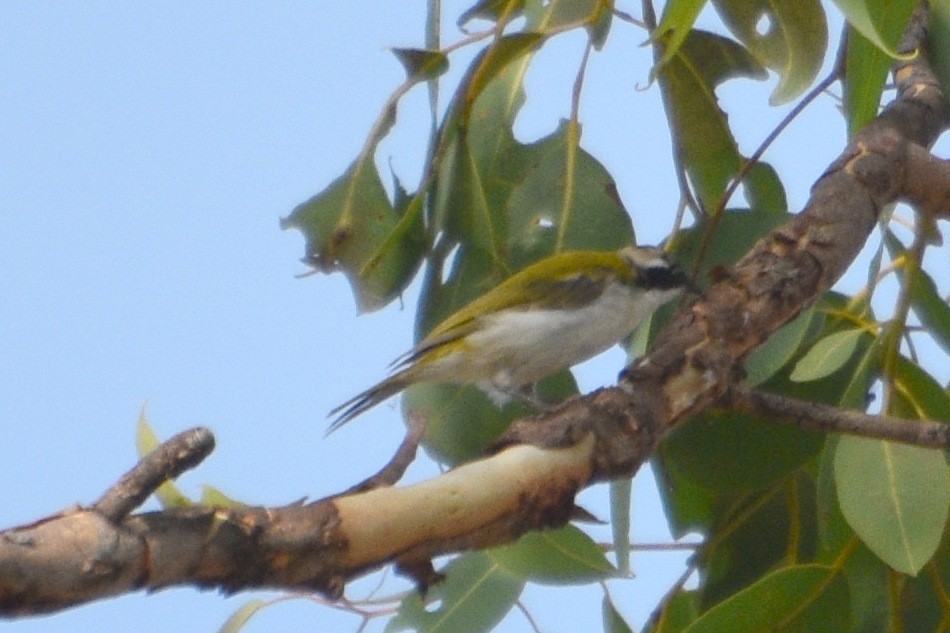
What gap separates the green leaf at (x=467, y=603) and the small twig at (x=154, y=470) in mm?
1105

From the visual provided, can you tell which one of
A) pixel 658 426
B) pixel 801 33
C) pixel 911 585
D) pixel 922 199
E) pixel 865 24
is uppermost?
pixel 801 33

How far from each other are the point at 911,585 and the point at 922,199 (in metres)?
0.59

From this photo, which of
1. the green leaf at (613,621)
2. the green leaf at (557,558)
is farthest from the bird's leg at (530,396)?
the green leaf at (613,621)

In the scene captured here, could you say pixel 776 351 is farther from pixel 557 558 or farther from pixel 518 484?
pixel 518 484

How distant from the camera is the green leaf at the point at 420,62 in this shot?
223 centimetres

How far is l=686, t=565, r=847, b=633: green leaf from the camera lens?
1.94 meters

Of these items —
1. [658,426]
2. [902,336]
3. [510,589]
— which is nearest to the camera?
[658,426]

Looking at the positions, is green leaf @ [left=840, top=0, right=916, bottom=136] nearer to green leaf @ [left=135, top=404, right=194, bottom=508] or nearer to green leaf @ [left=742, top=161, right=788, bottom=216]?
green leaf @ [left=742, top=161, right=788, bottom=216]

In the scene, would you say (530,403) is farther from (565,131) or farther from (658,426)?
(658,426)

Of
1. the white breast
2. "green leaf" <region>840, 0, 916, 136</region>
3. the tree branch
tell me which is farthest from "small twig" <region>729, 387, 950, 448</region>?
the white breast

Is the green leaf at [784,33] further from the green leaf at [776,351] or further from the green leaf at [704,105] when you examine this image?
the green leaf at [776,351]

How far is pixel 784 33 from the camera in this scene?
231 cm

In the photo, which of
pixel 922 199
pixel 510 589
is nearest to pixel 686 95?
pixel 922 199

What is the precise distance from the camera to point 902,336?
2148mm
